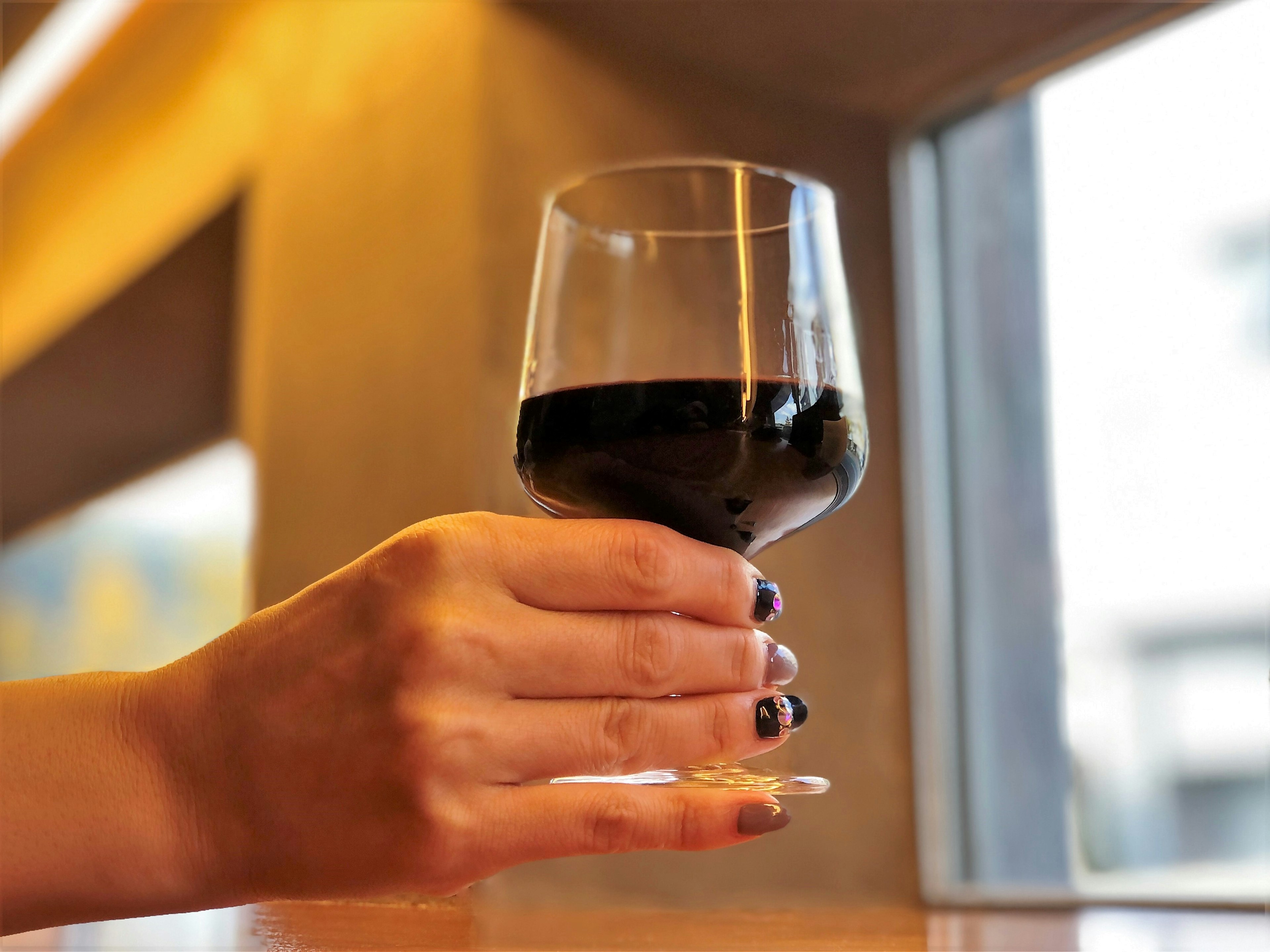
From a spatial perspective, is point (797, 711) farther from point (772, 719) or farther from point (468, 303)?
point (468, 303)

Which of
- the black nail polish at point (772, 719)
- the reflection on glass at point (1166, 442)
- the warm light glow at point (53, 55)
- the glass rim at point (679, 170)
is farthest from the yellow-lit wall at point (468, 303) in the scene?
the black nail polish at point (772, 719)

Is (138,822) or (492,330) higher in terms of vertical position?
(492,330)

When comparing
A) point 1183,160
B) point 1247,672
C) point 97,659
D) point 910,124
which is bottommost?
point 1247,672

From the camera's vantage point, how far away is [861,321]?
2133 millimetres

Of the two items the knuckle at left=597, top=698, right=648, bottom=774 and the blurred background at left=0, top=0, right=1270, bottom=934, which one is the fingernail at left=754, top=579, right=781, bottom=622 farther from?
the blurred background at left=0, top=0, right=1270, bottom=934

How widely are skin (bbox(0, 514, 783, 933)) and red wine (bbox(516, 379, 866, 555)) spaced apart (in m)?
0.04

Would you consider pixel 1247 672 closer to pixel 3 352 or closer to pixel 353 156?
pixel 353 156

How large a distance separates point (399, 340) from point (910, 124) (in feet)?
3.41

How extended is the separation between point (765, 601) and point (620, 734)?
0.11 metres

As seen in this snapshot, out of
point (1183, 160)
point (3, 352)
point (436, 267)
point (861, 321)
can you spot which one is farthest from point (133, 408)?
point (1183, 160)

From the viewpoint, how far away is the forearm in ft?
2.00

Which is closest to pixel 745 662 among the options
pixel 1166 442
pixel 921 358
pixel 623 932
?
pixel 623 932

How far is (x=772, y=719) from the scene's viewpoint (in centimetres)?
63

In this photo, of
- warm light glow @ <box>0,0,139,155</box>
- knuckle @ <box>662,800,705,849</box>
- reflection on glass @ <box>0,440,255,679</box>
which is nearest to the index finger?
knuckle @ <box>662,800,705,849</box>
